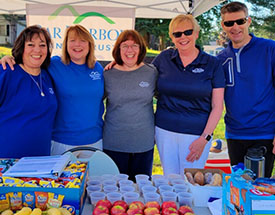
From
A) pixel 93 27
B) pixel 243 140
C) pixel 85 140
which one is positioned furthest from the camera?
pixel 93 27

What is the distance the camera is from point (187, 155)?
7.87ft

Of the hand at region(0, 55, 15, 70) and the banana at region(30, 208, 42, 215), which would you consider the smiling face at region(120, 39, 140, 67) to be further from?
the banana at region(30, 208, 42, 215)

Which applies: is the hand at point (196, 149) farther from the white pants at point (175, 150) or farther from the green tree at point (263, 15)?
the green tree at point (263, 15)

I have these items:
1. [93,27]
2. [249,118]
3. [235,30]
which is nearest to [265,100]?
[249,118]

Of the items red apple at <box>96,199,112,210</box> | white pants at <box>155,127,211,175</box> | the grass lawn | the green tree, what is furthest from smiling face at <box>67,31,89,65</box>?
the green tree

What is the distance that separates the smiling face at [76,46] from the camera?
237 cm

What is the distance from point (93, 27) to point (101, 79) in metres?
2.14

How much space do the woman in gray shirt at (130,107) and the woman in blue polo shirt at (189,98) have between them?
13 cm

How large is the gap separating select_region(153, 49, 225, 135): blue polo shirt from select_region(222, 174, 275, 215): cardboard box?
1.09 m

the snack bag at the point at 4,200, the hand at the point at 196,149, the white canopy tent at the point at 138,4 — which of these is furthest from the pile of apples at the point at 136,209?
the white canopy tent at the point at 138,4

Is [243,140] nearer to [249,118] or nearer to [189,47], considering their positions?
[249,118]

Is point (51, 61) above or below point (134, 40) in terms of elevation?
below

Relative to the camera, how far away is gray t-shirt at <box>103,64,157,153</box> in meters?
2.42

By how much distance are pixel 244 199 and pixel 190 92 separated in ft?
4.22
